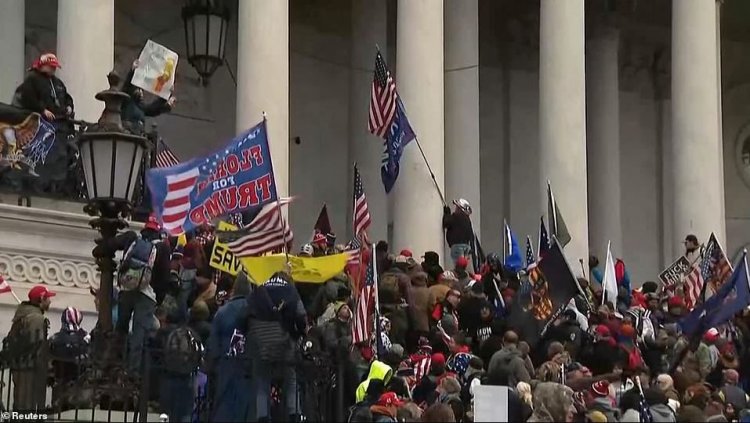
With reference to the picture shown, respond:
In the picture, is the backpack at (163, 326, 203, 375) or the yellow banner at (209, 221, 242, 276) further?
the yellow banner at (209, 221, 242, 276)

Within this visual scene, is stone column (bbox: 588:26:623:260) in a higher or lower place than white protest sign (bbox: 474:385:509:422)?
higher

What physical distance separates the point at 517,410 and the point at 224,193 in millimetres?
4684

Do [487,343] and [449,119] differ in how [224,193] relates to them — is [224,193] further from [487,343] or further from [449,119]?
[449,119]

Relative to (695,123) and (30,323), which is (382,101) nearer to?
(695,123)

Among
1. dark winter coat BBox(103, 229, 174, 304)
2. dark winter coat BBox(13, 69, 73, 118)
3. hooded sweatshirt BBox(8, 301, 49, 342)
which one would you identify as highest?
dark winter coat BBox(13, 69, 73, 118)

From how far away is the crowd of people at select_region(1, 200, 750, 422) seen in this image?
18.3 m

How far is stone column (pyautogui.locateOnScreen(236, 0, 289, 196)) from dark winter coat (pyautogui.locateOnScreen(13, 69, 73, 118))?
7.03 meters

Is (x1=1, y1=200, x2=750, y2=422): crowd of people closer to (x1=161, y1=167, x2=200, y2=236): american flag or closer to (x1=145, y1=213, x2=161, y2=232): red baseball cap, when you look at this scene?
(x1=145, y1=213, x2=161, y2=232): red baseball cap

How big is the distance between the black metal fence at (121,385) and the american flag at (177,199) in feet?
5.69

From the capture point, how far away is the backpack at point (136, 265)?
19188 mm

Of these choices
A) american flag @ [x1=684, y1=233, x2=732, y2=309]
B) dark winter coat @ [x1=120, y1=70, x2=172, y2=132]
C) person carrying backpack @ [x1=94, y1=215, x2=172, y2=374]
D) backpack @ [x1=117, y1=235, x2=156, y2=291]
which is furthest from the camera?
american flag @ [x1=684, y1=233, x2=732, y2=309]

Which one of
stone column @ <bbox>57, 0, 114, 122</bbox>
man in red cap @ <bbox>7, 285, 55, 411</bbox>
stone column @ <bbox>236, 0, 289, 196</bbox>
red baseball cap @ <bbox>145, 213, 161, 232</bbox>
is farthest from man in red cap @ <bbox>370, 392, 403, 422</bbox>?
stone column @ <bbox>236, 0, 289, 196</bbox>

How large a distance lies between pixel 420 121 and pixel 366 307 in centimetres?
1085

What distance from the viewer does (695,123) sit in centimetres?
3497
